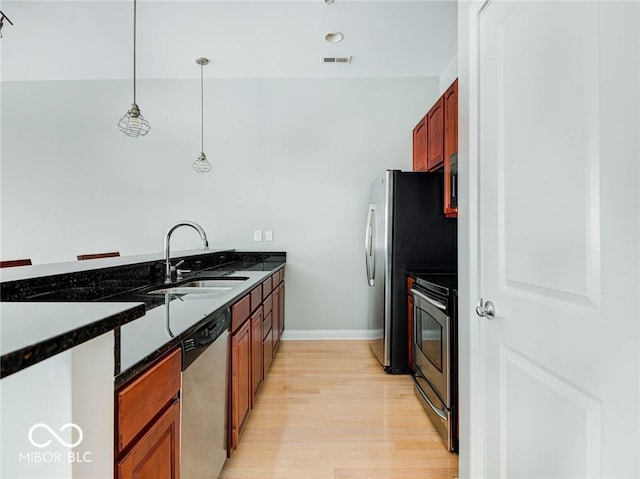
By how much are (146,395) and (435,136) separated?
2724mm

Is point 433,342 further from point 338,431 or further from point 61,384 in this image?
point 61,384

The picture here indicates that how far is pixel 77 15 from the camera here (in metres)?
2.69

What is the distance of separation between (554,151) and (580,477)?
0.81 m

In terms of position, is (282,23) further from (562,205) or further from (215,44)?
(562,205)

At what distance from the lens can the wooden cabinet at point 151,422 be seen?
724 millimetres

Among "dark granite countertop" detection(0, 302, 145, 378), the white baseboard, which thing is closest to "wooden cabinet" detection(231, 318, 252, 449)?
"dark granite countertop" detection(0, 302, 145, 378)

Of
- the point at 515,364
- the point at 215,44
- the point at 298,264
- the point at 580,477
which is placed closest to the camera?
the point at 580,477

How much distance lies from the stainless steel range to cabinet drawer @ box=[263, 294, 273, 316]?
1.09 m

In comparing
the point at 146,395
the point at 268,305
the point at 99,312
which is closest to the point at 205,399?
the point at 146,395

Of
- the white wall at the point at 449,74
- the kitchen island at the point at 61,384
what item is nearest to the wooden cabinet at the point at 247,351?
the kitchen island at the point at 61,384

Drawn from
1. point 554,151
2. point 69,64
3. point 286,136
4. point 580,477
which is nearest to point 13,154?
point 69,64

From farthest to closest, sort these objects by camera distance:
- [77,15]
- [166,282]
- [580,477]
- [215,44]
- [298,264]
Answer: [298,264] → [215,44] → [77,15] → [166,282] → [580,477]

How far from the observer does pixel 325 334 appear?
145 inches

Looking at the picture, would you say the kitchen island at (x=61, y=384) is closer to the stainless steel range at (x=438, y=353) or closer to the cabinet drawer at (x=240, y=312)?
the cabinet drawer at (x=240, y=312)
